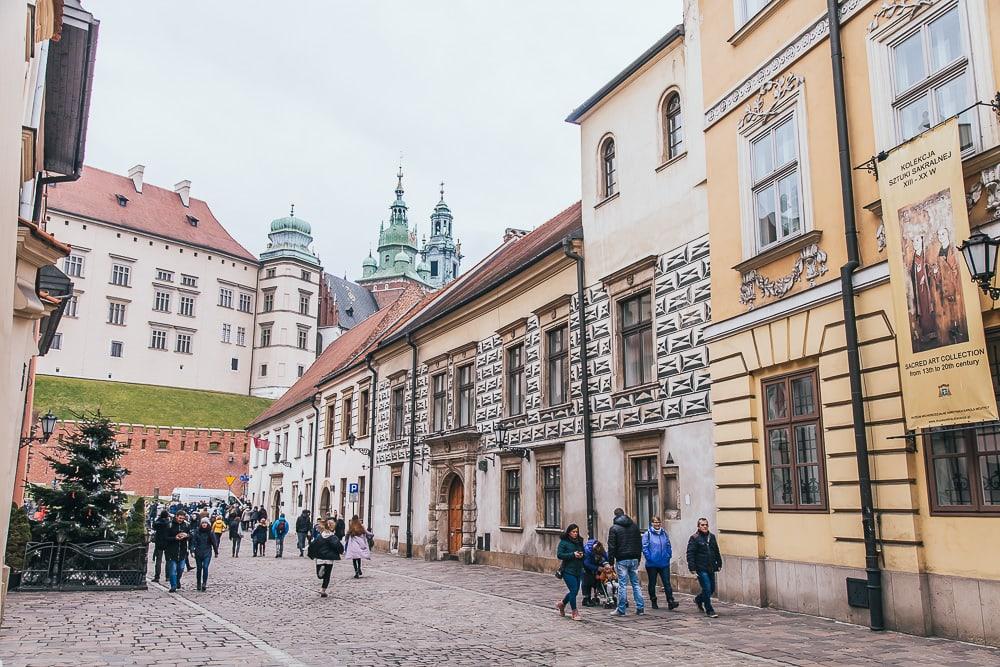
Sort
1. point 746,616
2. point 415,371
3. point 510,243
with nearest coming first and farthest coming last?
point 746,616
point 415,371
point 510,243

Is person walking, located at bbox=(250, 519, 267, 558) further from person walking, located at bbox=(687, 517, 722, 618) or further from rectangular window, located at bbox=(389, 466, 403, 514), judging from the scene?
person walking, located at bbox=(687, 517, 722, 618)

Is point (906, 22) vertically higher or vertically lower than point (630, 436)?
higher

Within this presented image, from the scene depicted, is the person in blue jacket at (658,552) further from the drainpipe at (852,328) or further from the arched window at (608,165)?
the arched window at (608,165)

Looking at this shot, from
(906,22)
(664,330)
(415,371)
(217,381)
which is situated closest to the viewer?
(906,22)

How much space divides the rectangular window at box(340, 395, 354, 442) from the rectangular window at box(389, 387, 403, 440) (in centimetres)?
551

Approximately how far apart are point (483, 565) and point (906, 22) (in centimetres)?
1718

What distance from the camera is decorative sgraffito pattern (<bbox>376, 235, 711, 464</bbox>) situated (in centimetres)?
1551

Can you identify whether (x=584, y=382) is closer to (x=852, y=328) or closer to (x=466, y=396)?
(x=466, y=396)

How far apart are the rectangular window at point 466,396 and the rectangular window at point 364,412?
8.83 m

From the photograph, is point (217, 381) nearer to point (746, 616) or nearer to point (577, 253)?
point (577, 253)

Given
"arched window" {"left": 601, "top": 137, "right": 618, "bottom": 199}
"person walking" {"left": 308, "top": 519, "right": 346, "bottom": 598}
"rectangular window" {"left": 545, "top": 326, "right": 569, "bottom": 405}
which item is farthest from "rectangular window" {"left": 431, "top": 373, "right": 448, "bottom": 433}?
"person walking" {"left": 308, "top": 519, "right": 346, "bottom": 598}

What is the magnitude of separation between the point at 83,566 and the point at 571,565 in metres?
10.0

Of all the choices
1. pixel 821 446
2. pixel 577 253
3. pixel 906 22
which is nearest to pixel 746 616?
pixel 821 446

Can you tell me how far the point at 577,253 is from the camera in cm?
1998
